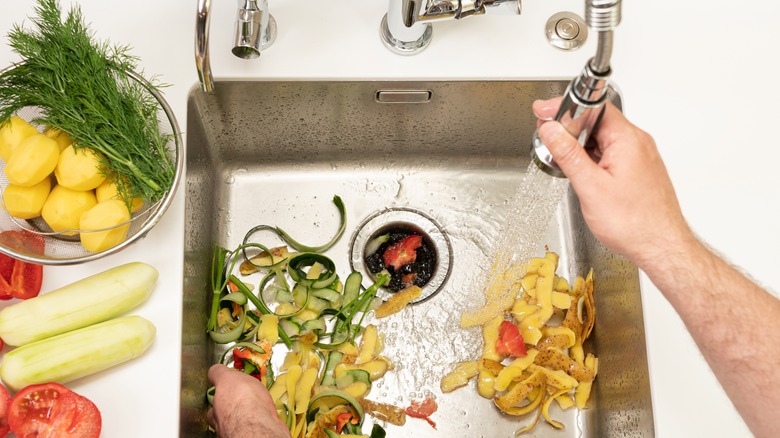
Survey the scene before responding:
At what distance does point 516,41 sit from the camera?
1016 millimetres

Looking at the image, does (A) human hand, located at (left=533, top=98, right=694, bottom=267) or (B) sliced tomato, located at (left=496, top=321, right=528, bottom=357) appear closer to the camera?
(A) human hand, located at (left=533, top=98, right=694, bottom=267)

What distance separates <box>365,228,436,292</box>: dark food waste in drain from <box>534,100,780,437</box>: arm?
46 cm

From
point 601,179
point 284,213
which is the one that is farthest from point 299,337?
point 601,179

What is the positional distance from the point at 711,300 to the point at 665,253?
0.25 ft

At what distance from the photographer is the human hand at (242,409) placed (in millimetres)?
901

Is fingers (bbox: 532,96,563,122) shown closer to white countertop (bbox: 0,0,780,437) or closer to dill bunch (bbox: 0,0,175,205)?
white countertop (bbox: 0,0,780,437)

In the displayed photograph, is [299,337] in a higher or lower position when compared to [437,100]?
lower

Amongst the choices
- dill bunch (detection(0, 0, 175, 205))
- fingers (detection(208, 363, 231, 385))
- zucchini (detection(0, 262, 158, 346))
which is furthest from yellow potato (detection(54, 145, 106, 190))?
fingers (detection(208, 363, 231, 385))

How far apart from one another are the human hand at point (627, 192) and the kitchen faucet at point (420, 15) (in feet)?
0.73

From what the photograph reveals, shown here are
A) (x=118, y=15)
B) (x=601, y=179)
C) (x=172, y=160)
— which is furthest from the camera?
(x=118, y=15)

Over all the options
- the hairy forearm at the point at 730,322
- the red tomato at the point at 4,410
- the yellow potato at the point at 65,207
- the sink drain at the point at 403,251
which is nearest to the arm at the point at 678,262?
the hairy forearm at the point at 730,322

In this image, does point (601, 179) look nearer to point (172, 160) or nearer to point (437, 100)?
point (437, 100)

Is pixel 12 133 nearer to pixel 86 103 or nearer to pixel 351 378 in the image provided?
pixel 86 103

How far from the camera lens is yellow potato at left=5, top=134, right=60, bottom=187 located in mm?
794
